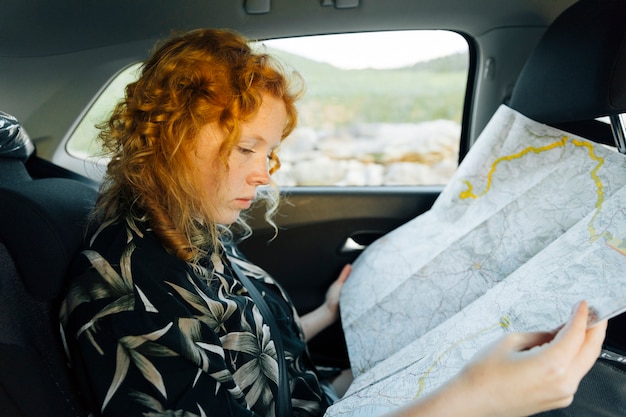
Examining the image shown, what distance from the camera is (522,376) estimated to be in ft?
2.78

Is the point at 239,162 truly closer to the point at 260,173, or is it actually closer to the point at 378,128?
the point at 260,173

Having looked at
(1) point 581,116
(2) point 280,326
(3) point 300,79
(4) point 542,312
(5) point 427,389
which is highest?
(3) point 300,79

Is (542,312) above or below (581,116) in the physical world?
below

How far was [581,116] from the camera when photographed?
1405 mm

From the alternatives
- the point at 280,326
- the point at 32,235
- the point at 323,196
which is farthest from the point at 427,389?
the point at 323,196

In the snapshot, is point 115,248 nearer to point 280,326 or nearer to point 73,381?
point 73,381

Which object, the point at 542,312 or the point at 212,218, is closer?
the point at 542,312

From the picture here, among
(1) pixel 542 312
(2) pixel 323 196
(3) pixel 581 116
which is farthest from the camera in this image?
(2) pixel 323 196

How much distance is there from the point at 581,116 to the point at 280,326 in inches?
30.7

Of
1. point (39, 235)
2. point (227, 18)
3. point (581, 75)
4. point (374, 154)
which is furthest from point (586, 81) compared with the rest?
point (374, 154)

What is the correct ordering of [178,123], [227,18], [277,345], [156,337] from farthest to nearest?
[227,18], [277,345], [178,123], [156,337]

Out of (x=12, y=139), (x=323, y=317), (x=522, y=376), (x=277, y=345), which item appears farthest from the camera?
(x=323, y=317)

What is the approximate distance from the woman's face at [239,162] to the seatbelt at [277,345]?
0.19 m

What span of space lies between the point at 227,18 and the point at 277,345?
0.80m
